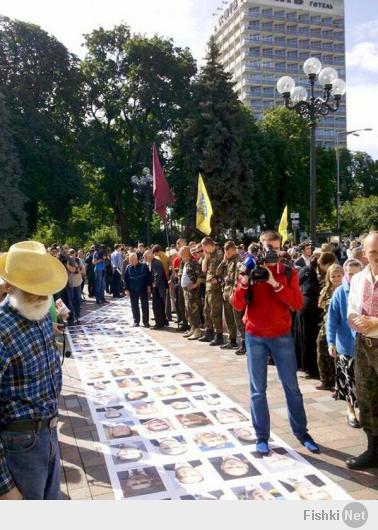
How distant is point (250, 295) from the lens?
431 centimetres

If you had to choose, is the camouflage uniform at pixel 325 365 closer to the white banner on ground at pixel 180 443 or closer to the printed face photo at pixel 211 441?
the white banner on ground at pixel 180 443

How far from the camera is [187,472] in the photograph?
405cm

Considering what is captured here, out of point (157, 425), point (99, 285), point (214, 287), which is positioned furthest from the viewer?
point (99, 285)

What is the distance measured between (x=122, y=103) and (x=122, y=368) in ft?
Result: 91.9

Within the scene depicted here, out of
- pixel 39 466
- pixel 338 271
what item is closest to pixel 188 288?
pixel 338 271

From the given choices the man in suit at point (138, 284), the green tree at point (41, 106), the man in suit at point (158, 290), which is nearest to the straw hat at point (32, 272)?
the man in suit at point (158, 290)

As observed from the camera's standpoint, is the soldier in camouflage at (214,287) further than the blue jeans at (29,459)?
Yes

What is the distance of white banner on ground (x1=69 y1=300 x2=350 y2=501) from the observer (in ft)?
12.3

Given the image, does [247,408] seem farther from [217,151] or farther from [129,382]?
[217,151]

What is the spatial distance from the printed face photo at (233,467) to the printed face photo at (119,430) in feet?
3.38

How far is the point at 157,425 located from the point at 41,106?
28.5m

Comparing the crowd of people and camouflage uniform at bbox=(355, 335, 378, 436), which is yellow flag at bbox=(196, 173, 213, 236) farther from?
camouflage uniform at bbox=(355, 335, 378, 436)

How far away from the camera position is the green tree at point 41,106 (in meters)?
27.6

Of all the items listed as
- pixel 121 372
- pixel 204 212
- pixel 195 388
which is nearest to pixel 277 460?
pixel 195 388
